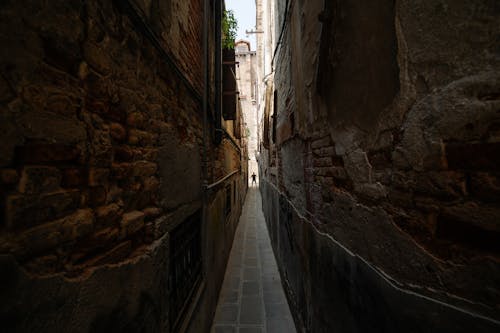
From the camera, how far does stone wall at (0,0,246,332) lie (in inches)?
27.1

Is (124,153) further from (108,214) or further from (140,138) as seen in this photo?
(108,214)

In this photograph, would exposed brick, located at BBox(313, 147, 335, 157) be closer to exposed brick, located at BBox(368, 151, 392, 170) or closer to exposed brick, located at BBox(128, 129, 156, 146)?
exposed brick, located at BBox(368, 151, 392, 170)

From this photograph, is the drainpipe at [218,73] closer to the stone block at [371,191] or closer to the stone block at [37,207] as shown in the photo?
the stone block at [371,191]

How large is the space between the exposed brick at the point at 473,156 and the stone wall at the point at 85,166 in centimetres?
166

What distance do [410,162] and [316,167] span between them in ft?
3.95

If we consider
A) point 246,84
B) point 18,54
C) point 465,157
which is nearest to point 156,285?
point 18,54

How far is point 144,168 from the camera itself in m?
1.44

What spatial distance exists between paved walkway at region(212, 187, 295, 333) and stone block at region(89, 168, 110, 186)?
311cm

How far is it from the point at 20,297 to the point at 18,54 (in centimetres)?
81

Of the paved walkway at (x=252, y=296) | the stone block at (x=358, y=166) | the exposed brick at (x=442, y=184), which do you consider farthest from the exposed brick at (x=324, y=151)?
the paved walkway at (x=252, y=296)

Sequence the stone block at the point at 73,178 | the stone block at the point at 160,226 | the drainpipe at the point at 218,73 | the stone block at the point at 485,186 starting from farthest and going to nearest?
the drainpipe at the point at 218,73, the stone block at the point at 160,226, the stone block at the point at 73,178, the stone block at the point at 485,186

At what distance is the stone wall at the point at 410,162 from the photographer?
798 millimetres

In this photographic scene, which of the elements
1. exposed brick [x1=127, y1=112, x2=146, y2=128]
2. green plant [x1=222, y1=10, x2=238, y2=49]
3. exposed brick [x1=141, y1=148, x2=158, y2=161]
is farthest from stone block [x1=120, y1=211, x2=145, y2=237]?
green plant [x1=222, y1=10, x2=238, y2=49]

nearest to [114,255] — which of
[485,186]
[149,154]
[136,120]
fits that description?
[149,154]
